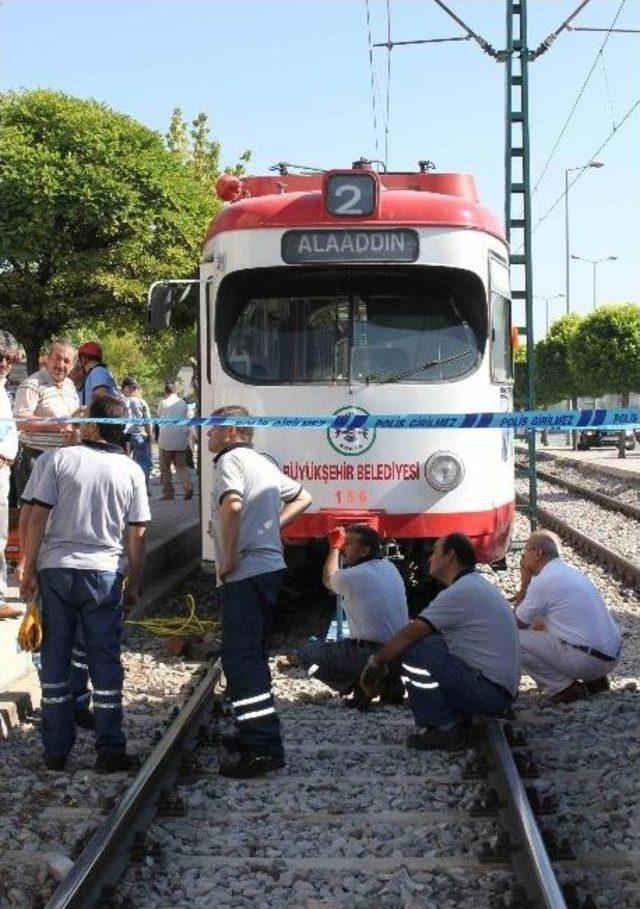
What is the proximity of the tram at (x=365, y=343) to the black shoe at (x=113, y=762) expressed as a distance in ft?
12.0

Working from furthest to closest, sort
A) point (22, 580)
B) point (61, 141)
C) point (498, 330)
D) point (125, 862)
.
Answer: point (61, 141)
point (498, 330)
point (22, 580)
point (125, 862)

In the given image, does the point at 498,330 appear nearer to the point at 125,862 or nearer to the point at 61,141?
the point at 125,862

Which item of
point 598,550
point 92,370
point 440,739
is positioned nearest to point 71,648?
point 440,739

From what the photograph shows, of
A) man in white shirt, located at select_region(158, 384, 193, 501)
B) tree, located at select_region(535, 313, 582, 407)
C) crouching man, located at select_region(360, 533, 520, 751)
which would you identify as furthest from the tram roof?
tree, located at select_region(535, 313, 582, 407)

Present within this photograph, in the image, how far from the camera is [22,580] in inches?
281

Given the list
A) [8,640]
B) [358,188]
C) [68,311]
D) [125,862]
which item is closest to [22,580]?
[125,862]

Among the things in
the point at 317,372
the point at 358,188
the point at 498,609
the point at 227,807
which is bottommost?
the point at 227,807

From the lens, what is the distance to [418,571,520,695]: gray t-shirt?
7672 mm

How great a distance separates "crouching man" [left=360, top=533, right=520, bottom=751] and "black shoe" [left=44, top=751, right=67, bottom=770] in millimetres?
1657

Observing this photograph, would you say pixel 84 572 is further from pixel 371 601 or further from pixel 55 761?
pixel 371 601

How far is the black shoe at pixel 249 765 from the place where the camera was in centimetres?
699

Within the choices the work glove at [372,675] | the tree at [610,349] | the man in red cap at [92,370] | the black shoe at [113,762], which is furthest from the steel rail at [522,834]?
the tree at [610,349]

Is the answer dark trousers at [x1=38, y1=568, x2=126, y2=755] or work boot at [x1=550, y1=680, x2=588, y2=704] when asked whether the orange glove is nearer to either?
work boot at [x1=550, y1=680, x2=588, y2=704]

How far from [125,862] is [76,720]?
255 cm
